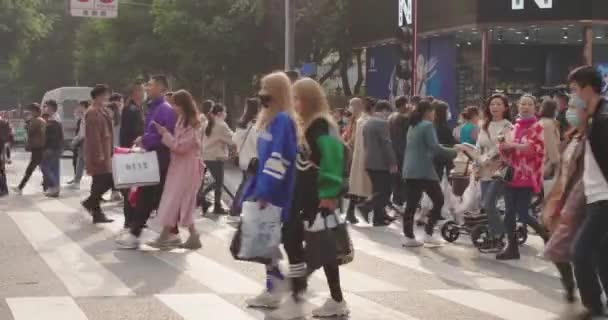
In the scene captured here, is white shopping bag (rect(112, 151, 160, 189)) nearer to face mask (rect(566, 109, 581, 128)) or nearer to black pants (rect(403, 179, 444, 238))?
black pants (rect(403, 179, 444, 238))

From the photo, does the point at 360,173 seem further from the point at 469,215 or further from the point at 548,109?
the point at 548,109

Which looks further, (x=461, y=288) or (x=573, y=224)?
(x=461, y=288)

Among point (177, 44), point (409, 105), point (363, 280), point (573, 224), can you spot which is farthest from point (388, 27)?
point (573, 224)

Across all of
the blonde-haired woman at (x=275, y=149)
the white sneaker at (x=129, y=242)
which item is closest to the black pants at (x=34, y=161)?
the white sneaker at (x=129, y=242)

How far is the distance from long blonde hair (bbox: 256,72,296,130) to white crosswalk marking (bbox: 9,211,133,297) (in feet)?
6.25

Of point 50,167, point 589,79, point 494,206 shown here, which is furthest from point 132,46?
point 589,79

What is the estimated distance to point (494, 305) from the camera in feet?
30.5

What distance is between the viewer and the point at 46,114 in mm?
22312

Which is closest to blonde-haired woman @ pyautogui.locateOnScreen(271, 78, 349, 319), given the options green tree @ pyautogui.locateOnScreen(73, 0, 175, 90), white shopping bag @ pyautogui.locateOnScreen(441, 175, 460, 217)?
white shopping bag @ pyautogui.locateOnScreen(441, 175, 460, 217)

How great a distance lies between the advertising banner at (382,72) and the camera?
35719 millimetres

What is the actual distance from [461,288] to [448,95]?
20736mm

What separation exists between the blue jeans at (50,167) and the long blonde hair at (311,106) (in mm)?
12598

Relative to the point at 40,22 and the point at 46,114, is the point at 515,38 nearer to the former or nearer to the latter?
the point at 46,114

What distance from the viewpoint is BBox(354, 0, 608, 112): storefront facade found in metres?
27.4
